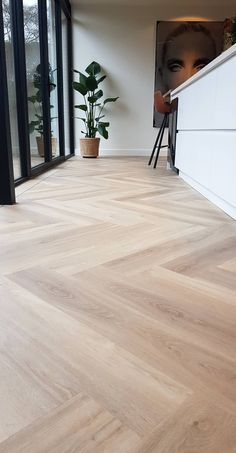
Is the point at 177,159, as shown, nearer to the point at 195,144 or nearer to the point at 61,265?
the point at 195,144

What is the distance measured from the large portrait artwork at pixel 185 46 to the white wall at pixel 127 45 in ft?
0.38

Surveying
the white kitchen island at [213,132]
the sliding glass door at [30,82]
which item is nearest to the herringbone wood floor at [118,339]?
the white kitchen island at [213,132]

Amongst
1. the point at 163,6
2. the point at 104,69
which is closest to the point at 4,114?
the point at 104,69

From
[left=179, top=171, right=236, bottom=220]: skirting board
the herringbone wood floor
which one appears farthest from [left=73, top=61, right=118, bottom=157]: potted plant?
the herringbone wood floor

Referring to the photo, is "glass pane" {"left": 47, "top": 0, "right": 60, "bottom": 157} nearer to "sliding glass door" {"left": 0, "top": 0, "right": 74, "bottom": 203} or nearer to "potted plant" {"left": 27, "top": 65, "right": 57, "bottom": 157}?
"sliding glass door" {"left": 0, "top": 0, "right": 74, "bottom": 203}

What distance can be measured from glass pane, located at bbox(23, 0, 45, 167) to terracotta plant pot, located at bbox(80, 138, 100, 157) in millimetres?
1881

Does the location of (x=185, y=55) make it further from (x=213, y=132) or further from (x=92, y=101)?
(x=213, y=132)

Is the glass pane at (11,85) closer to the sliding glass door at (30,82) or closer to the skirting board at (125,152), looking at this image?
the sliding glass door at (30,82)

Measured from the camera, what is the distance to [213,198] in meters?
2.08

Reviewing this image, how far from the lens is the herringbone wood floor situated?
50 centimetres

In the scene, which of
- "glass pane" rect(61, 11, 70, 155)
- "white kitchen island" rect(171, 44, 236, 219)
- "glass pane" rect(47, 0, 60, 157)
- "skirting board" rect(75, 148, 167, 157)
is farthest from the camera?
"skirting board" rect(75, 148, 167, 157)

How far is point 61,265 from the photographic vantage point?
Answer: 3.62ft

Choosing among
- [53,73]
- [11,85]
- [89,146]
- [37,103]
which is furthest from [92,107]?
[11,85]

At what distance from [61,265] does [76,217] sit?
0.64m
